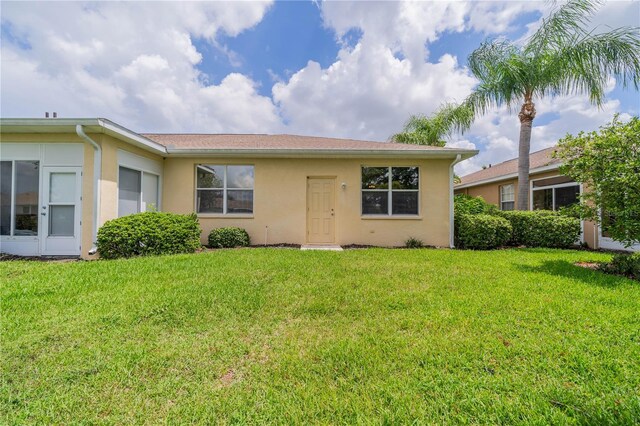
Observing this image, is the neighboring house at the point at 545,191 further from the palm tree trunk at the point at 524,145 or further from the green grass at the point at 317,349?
the green grass at the point at 317,349

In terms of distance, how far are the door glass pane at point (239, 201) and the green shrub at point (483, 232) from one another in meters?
7.34

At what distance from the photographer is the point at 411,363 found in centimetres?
234

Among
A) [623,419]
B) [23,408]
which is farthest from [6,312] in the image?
[623,419]

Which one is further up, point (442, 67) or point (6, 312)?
point (442, 67)

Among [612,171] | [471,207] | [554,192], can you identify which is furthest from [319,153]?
[554,192]

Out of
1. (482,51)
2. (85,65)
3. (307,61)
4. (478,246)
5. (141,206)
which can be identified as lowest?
(478,246)

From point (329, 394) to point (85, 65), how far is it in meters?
12.4

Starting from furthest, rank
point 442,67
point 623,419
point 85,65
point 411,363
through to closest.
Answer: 1. point 442,67
2. point 85,65
3. point 411,363
4. point 623,419

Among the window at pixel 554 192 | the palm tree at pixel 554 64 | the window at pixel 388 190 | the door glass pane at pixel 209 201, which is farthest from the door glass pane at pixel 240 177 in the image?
the window at pixel 554 192

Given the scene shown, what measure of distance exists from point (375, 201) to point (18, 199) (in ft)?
33.4

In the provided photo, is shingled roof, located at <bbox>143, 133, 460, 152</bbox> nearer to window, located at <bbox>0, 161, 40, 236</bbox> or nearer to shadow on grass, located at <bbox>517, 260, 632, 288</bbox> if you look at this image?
window, located at <bbox>0, 161, 40, 236</bbox>

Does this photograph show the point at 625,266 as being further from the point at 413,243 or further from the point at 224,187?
the point at 224,187

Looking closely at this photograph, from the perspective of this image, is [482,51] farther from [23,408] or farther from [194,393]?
[23,408]

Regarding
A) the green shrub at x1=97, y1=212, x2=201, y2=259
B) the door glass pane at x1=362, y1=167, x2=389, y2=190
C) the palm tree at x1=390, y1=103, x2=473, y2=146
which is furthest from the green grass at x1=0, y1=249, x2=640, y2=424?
the palm tree at x1=390, y1=103, x2=473, y2=146
